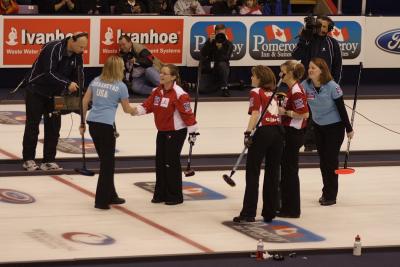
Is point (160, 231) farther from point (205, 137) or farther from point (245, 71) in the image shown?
point (245, 71)

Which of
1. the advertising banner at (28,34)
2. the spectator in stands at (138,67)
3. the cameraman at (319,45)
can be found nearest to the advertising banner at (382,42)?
the spectator in stands at (138,67)

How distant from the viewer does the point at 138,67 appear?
1025 inches

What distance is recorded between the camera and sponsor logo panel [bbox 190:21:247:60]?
1075 inches

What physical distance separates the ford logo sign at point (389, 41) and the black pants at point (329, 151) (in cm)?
1208

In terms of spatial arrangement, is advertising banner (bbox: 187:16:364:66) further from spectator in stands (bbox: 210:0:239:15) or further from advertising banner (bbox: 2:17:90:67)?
advertising banner (bbox: 2:17:90:67)

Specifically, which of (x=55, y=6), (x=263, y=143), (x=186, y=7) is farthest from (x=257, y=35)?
(x=263, y=143)

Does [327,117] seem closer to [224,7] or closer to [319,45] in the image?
[319,45]

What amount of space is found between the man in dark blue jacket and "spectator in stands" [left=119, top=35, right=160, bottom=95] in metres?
7.19

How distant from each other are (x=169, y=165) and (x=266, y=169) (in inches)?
58.6

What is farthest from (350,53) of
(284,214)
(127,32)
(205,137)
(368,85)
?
(284,214)

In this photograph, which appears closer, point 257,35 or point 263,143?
point 263,143

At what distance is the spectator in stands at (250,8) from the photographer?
28152mm

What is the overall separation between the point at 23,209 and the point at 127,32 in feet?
35.2

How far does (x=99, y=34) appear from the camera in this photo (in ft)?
86.7
